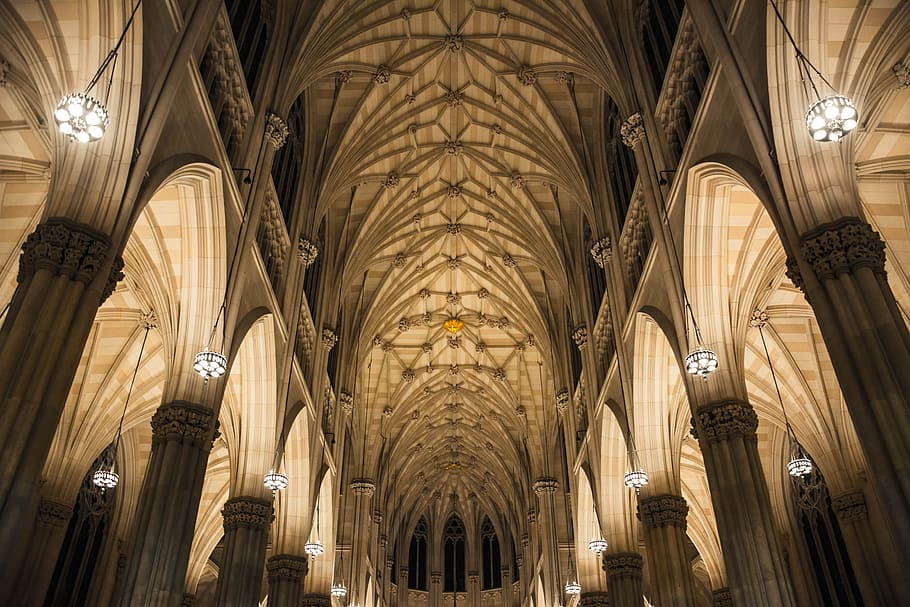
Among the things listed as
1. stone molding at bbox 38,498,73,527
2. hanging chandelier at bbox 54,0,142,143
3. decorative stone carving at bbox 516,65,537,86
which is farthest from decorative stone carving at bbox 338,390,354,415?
hanging chandelier at bbox 54,0,142,143

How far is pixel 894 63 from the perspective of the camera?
477 inches

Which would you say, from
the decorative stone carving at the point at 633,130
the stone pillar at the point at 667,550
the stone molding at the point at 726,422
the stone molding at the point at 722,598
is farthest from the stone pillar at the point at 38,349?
the stone molding at the point at 722,598

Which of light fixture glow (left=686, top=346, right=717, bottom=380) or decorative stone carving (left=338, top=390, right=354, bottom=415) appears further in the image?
decorative stone carving (left=338, top=390, right=354, bottom=415)

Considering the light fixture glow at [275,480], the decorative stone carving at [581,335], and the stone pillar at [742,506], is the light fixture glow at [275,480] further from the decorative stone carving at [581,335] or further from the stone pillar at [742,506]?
the decorative stone carving at [581,335]

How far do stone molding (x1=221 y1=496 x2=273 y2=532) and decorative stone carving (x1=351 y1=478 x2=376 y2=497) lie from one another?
16.4 meters

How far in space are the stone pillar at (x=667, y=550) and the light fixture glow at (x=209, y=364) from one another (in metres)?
9.99

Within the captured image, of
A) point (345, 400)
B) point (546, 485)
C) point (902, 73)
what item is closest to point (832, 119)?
point (902, 73)

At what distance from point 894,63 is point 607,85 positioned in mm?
8179

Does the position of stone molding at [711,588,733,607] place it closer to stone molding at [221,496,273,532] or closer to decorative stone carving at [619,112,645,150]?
decorative stone carving at [619,112,645,150]

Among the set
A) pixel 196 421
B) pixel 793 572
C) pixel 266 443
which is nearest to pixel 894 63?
pixel 196 421

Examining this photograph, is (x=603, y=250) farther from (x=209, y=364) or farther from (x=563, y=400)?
(x=209, y=364)

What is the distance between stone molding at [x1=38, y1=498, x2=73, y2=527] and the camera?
19250 mm

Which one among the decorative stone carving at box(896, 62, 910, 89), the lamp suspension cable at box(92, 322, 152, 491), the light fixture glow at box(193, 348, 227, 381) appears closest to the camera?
the decorative stone carving at box(896, 62, 910, 89)

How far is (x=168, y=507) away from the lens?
1227cm
